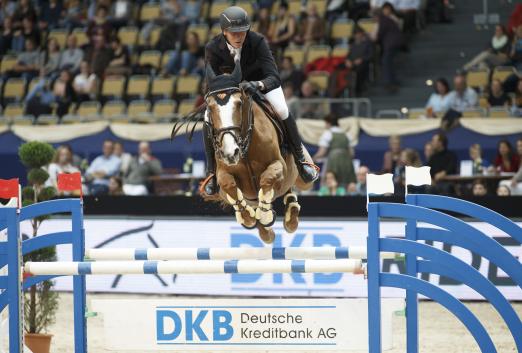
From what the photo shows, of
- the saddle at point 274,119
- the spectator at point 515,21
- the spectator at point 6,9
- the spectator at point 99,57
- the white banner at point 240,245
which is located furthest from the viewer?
the spectator at point 6,9

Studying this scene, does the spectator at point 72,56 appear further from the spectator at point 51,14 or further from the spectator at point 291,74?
the spectator at point 291,74

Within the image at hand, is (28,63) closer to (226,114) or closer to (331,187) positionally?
(331,187)

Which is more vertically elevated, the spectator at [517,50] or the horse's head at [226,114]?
the spectator at [517,50]

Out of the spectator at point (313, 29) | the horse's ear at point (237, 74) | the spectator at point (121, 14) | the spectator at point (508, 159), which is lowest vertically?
the spectator at point (508, 159)

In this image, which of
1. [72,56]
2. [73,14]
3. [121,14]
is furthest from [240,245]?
[73,14]

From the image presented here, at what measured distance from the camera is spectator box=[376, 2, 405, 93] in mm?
14906

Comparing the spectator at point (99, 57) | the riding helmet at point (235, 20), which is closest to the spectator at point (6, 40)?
the spectator at point (99, 57)

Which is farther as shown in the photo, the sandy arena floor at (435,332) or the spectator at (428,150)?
the spectator at (428,150)

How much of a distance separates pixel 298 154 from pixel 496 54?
751 centimetres

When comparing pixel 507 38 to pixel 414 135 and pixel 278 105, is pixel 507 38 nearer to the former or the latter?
pixel 414 135

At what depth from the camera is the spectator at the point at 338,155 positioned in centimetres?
1209

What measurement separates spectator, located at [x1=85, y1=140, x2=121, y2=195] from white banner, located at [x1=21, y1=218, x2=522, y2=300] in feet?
7.04

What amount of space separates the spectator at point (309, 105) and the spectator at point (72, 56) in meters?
4.73

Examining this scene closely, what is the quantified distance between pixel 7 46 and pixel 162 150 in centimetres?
601
